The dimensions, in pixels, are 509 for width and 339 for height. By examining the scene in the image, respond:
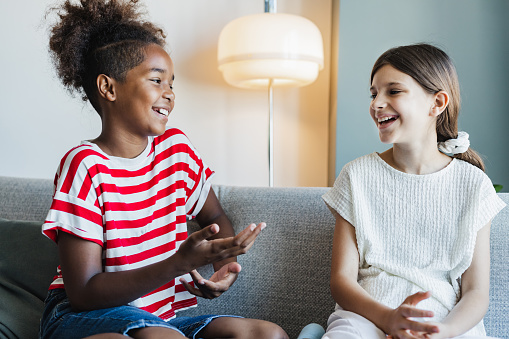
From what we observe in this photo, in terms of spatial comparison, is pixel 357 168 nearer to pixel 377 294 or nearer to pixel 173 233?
pixel 377 294

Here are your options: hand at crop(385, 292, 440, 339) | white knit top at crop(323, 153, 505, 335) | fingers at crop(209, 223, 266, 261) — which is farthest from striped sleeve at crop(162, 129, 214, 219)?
hand at crop(385, 292, 440, 339)

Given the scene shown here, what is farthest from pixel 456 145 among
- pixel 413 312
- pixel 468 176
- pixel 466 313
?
pixel 413 312

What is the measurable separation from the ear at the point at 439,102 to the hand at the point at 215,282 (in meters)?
0.59

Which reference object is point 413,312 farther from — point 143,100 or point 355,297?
point 143,100

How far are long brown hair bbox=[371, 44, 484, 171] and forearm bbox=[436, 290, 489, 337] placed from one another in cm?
33

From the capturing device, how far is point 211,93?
2736 millimetres

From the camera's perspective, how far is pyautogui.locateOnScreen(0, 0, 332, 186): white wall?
2643 mm

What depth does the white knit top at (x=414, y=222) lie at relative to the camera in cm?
118

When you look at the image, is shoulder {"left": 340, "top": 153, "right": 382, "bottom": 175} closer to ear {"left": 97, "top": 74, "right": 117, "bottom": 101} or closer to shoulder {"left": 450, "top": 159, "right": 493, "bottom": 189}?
shoulder {"left": 450, "top": 159, "right": 493, "bottom": 189}

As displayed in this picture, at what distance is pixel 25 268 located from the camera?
1461 mm

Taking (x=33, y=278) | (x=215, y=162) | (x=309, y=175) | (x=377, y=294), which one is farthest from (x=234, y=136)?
(x=377, y=294)

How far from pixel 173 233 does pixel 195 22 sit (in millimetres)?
1669

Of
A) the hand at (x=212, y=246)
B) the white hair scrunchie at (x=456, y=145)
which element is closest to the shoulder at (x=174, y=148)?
the hand at (x=212, y=246)

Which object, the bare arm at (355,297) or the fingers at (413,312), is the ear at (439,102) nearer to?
the bare arm at (355,297)
